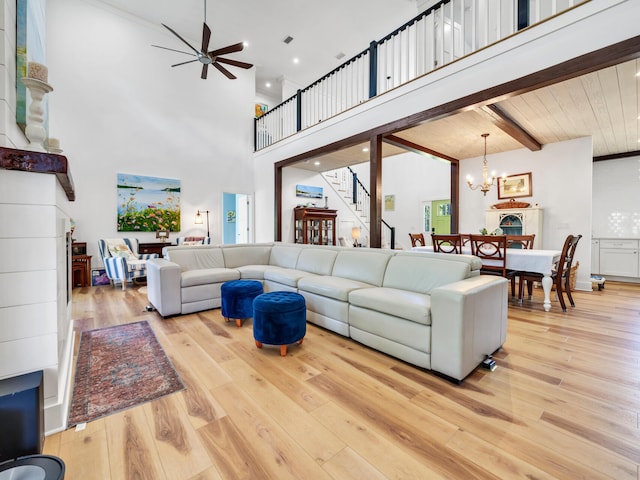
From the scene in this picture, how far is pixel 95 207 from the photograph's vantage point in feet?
18.8

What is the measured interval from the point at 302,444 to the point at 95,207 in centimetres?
645

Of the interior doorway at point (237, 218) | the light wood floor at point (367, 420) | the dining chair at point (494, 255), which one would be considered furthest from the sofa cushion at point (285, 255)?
the interior doorway at point (237, 218)

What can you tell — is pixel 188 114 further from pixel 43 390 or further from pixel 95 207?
pixel 43 390

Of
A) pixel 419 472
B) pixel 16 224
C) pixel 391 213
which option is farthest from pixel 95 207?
pixel 391 213

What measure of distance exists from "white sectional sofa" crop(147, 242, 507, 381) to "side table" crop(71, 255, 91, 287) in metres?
2.62

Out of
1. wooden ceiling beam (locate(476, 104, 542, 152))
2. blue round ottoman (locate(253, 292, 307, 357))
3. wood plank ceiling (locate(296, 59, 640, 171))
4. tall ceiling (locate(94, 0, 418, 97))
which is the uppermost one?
tall ceiling (locate(94, 0, 418, 97))

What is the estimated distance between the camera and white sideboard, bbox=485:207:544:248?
554 cm

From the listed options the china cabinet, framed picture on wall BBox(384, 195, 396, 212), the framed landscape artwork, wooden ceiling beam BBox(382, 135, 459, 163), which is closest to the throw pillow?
the framed landscape artwork

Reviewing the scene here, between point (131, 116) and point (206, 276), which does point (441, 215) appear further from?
point (131, 116)

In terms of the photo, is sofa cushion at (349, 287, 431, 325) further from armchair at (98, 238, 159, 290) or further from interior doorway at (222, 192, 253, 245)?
interior doorway at (222, 192, 253, 245)

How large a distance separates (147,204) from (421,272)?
614cm

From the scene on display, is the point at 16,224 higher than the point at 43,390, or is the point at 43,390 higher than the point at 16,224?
the point at 16,224

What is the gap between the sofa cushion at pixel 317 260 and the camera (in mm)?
3799

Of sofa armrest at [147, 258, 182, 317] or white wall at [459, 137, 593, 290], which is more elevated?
white wall at [459, 137, 593, 290]
